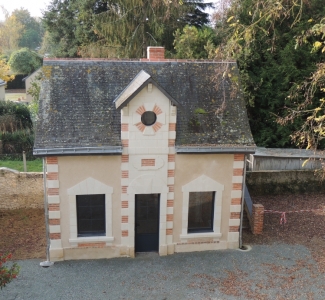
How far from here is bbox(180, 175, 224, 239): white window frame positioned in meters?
11.5

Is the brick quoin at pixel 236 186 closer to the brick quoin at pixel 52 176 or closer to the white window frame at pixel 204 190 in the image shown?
the white window frame at pixel 204 190

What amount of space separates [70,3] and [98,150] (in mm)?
19569

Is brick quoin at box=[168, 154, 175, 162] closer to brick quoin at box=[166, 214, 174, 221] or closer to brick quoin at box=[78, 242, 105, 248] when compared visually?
brick quoin at box=[166, 214, 174, 221]

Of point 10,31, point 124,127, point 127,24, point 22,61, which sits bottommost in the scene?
point 124,127

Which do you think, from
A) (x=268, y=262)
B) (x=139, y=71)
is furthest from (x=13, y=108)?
(x=268, y=262)

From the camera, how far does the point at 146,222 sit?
11.8 meters

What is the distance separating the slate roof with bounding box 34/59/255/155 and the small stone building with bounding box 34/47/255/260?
31 millimetres

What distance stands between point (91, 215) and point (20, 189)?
5.07 m

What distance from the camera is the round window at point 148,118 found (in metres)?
10.9

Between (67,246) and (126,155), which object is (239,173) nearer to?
(126,155)

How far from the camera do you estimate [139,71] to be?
38.7ft

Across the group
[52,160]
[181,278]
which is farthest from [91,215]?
[181,278]

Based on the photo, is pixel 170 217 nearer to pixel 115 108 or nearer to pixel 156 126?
pixel 156 126

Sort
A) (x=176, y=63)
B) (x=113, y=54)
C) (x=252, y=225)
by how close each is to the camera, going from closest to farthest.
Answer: (x=176, y=63), (x=252, y=225), (x=113, y=54)
